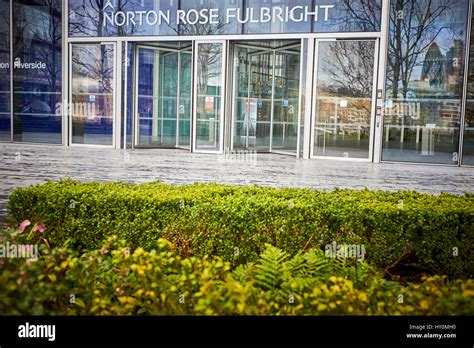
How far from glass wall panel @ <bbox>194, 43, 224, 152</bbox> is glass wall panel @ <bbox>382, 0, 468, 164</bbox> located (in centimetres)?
544

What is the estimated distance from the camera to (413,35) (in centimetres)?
1469

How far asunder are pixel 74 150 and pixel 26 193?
12.6 metres

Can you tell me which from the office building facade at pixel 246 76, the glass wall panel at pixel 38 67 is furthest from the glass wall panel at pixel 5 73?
the glass wall panel at pixel 38 67

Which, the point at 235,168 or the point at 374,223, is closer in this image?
the point at 374,223

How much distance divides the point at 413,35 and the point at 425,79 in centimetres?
133

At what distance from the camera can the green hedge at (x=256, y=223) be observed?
420cm

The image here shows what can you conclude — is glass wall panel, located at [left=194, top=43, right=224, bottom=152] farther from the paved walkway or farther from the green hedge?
the green hedge

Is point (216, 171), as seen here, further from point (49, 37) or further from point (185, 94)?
point (49, 37)

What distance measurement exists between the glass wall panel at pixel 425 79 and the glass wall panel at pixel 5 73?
43.6 feet

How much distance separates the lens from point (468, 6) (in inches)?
554

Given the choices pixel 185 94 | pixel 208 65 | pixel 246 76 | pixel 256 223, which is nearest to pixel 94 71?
pixel 185 94

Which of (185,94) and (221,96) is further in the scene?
(185,94)
